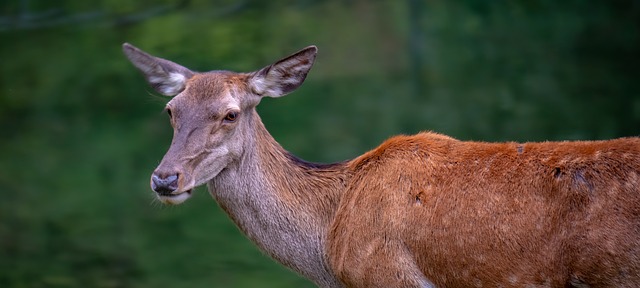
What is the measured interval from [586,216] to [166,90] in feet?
9.44

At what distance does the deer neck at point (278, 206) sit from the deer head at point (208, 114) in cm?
11

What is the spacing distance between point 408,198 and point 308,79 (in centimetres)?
810

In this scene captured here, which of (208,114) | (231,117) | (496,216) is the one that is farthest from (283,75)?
(496,216)

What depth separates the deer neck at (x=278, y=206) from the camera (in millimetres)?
6391

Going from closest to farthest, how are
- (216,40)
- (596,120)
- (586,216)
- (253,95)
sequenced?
1. (586,216)
2. (253,95)
3. (596,120)
4. (216,40)

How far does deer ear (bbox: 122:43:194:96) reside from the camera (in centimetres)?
666

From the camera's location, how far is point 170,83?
6.70m

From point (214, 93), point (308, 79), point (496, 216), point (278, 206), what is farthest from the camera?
point (308, 79)

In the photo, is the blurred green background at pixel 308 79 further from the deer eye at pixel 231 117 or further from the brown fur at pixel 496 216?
the brown fur at pixel 496 216

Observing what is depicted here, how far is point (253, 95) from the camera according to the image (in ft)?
21.1

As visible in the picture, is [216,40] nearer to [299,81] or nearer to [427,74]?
[427,74]

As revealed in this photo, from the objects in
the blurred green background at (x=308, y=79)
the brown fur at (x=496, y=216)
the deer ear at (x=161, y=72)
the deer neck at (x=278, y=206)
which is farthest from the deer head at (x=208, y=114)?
the blurred green background at (x=308, y=79)

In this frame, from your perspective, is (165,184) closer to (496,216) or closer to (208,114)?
(208,114)

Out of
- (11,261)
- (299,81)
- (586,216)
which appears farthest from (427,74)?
(586,216)
